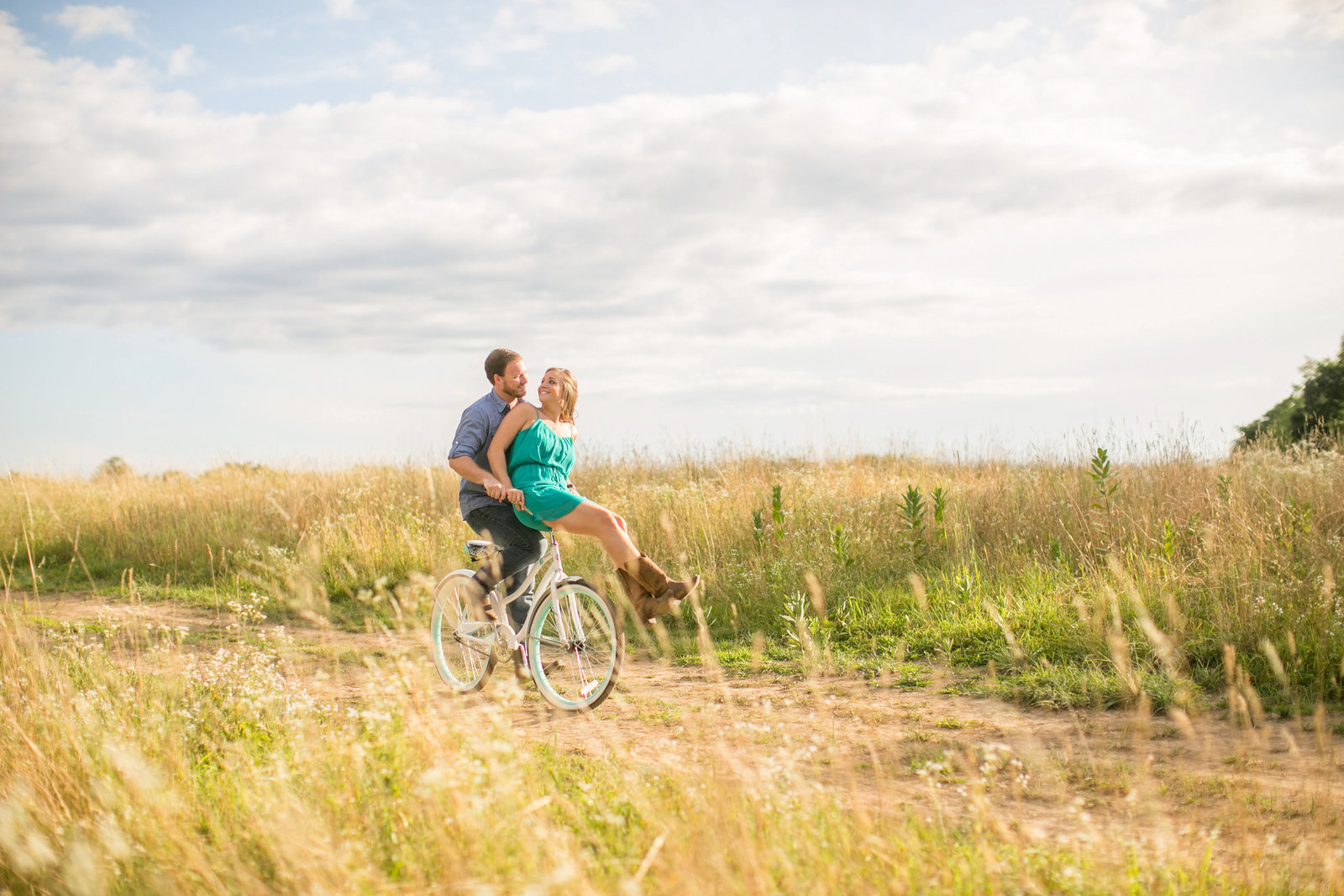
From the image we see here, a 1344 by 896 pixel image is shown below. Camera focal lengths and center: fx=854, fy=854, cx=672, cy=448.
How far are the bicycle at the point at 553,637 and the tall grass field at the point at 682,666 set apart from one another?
1.50 ft

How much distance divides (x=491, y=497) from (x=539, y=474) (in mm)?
457

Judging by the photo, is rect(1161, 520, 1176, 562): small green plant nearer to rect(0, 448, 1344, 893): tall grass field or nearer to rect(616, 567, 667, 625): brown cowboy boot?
rect(0, 448, 1344, 893): tall grass field

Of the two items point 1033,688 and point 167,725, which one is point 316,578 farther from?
point 1033,688

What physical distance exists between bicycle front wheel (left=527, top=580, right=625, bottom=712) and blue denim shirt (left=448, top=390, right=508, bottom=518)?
3.04ft

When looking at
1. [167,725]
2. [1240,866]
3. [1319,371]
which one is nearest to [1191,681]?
[1240,866]

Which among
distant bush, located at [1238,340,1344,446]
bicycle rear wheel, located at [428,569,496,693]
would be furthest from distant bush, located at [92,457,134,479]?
distant bush, located at [1238,340,1344,446]

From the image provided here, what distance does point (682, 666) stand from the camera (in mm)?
6969

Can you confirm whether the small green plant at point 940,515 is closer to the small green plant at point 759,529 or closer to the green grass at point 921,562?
the green grass at point 921,562

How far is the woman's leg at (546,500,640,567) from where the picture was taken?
5.35 m

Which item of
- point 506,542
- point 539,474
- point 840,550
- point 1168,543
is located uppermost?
point 539,474

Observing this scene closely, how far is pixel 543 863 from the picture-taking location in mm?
2752

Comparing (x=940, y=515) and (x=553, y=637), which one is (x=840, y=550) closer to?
(x=940, y=515)

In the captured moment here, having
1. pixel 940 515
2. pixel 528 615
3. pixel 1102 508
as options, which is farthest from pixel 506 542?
pixel 1102 508

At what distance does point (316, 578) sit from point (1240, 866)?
32.5ft
